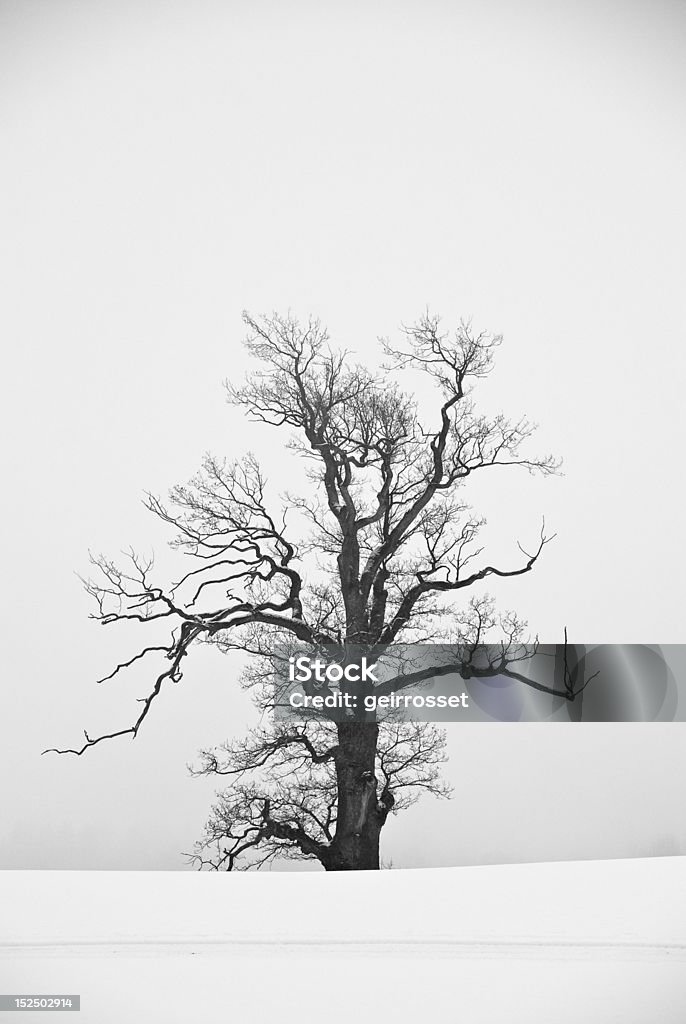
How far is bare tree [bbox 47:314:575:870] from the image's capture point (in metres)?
3.44

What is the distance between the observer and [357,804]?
345 cm

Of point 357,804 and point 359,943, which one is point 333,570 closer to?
point 357,804

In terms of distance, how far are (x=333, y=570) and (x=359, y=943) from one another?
1.26 m

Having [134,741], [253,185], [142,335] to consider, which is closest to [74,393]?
[142,335]

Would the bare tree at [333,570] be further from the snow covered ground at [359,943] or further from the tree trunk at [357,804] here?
the snow covered ground at [359,943]


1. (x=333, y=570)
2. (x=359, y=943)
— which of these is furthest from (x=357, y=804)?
(x=333, y=570)

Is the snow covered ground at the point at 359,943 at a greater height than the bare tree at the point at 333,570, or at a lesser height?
lesser

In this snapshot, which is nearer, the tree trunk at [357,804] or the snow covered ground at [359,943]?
the snow covered ground at [359,943]

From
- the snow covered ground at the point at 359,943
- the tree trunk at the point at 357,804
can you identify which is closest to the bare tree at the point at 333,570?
the tree trunk at the point at 357,804

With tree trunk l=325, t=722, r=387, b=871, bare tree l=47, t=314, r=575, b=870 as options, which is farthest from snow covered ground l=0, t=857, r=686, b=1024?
bare tree l=47, t=314, r=575, b=870

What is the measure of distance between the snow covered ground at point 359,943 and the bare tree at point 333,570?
0.27 m

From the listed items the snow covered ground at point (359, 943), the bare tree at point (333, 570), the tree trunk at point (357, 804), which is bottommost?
the snow covered ground at point (359, 943)

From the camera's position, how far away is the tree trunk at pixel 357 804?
3430 mm

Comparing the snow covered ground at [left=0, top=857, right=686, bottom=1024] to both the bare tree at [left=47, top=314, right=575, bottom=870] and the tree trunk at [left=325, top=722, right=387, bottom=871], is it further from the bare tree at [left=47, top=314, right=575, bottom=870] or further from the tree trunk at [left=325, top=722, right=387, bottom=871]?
the bare tree at [left=47, top=314, right=575, bottom=870]
